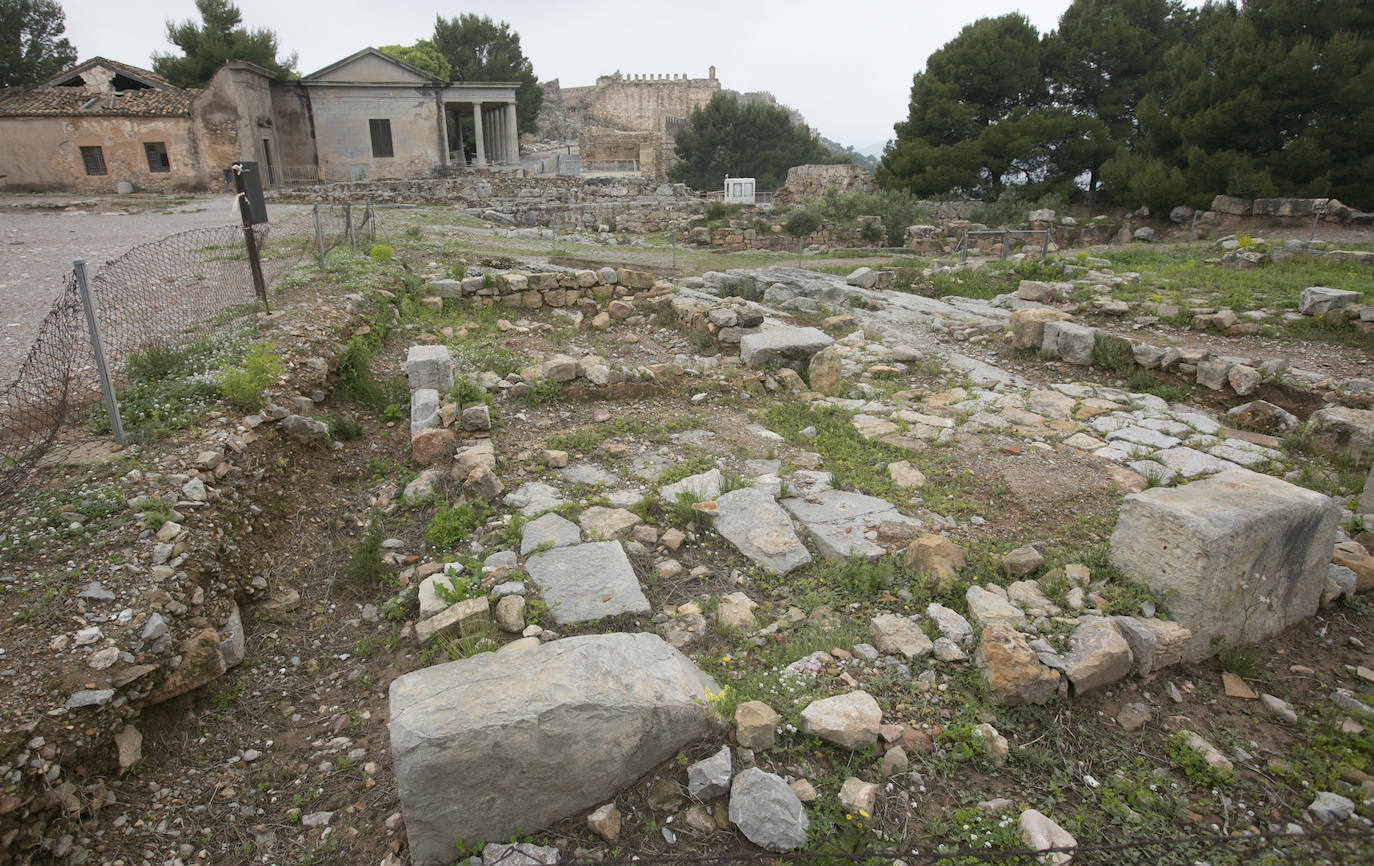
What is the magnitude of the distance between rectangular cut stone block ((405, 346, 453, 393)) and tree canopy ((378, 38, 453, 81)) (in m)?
41.6

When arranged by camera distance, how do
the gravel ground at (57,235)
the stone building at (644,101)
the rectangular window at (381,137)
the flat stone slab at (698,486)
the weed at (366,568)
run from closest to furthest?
1. the weed at (366,568)
2. the flat stone slab at (698,486)
3. the gravel ground at (57,235)
4. the rectangular window at (381,137)
5. the stone building at (644,101)

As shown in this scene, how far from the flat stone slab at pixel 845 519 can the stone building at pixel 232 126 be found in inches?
1135

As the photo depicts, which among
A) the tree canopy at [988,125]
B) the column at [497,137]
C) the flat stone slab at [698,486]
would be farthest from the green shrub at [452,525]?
the column at [497,137]

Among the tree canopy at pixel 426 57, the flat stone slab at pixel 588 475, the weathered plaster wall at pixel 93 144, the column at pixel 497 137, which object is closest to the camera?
the flat stone slab at pixel 588 475

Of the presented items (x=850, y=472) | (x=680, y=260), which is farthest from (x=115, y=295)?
(x=680, y=260)

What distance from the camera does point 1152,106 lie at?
2422 centimetres

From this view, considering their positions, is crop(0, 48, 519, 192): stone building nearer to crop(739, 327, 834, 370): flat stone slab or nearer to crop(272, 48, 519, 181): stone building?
crop(272, 48, 519, 181): stone building

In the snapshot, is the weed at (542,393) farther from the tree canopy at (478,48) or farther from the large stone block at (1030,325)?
the tree canopy at (478,48)

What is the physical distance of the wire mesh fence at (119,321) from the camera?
4699 mm

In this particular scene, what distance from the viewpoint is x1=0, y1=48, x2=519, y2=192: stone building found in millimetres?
23891

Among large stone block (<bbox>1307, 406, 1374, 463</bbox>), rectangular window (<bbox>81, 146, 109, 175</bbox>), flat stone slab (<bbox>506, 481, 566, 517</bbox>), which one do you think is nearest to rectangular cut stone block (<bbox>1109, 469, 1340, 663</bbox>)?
large stone block (<bbox>1307, 406, 1374, 463</bbox>)

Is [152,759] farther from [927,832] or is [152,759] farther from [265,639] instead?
[927,832]

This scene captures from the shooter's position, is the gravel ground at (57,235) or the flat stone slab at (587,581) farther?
the gravel ground at (57,235)

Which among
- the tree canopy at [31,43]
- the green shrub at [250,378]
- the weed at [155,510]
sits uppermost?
the tree canopy at [31,43]
